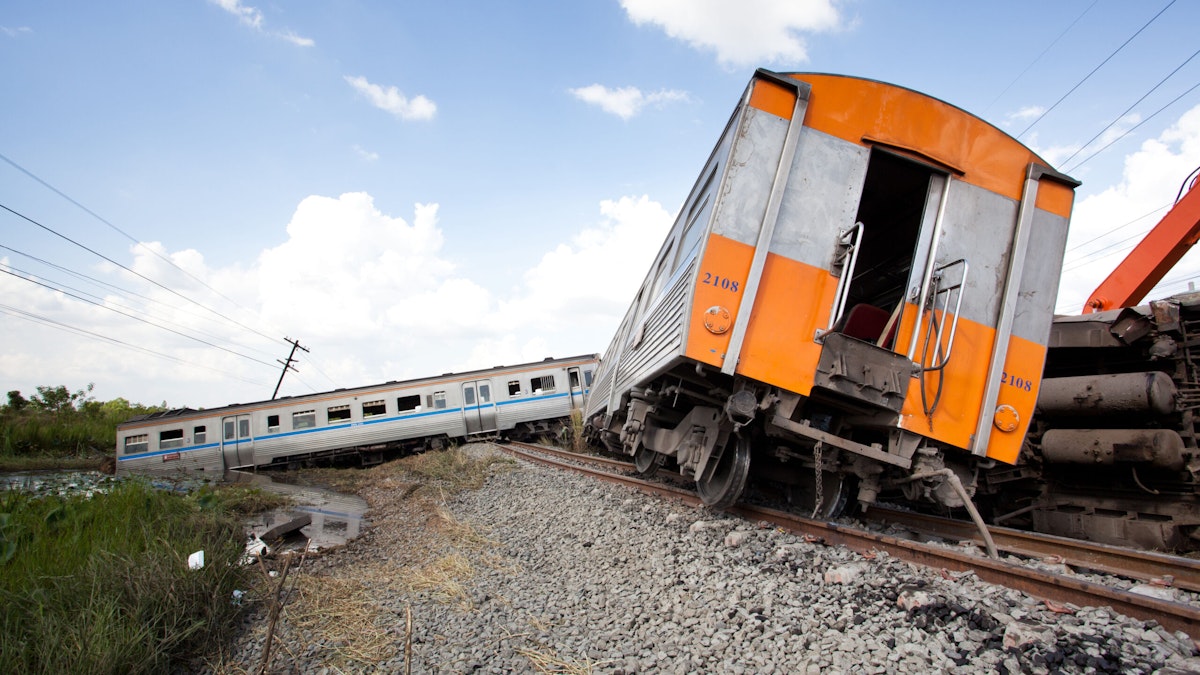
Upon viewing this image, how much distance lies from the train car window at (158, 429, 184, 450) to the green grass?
18.5 meters

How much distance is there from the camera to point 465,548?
5.38 metres

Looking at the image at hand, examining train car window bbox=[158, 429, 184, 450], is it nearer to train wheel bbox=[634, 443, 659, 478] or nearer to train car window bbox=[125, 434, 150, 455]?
train car window bbox=[125, 434, 150, 455]

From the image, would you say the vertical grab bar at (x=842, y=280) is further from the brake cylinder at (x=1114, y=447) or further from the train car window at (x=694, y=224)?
the brake cylinder at (x=1114, y=447)

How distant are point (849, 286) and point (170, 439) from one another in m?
24.5

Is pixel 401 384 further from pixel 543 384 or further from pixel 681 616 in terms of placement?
pixel 681 616

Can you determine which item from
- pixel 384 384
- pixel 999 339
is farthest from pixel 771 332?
pixel 384 384

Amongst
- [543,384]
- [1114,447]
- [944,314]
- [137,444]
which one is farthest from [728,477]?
[137,444]

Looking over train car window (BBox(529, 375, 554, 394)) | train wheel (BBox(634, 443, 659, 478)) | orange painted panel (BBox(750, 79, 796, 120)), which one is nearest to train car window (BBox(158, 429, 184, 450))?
train car window (BBox(529, 375, 554, 394))

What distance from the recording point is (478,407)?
20.3 metres

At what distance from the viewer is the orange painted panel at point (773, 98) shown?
13.8 ft

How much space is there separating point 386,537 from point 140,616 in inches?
131

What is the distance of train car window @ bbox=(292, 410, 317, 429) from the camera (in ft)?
67.8

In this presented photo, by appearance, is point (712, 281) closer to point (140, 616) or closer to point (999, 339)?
point (999, 339)

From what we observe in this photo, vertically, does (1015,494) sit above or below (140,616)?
above
